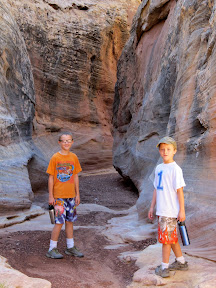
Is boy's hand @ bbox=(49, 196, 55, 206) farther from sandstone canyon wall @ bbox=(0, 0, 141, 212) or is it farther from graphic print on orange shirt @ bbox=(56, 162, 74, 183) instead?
sandstone canyon wall @ bbox=(0, 0, 141, 212)

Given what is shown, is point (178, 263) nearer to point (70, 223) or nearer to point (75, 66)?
point (70, 223)

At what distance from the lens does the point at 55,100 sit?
15.9m

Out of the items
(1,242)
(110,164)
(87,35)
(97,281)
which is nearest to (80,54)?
(87,35)

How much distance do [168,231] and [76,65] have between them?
14.3 m

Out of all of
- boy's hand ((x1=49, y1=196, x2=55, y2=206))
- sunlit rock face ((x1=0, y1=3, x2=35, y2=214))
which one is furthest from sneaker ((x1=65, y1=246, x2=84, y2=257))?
sunlit rock face ((x1=0, y1=3, x2=35, y2=214))

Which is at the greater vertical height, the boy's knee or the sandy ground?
the boy's knee

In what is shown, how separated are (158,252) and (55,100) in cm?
1300

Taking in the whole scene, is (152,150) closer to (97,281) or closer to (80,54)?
(97,281)

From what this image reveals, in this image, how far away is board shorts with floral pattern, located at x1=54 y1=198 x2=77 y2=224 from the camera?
12.3ft

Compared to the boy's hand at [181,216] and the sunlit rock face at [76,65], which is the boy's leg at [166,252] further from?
the sunlit rock face at [76,65]

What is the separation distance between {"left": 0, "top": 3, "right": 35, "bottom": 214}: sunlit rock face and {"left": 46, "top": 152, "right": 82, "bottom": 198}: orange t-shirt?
9.88 feet

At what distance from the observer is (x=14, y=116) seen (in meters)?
8.62

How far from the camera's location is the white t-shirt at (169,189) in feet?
9.62

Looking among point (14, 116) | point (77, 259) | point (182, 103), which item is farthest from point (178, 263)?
point (14, 116)
